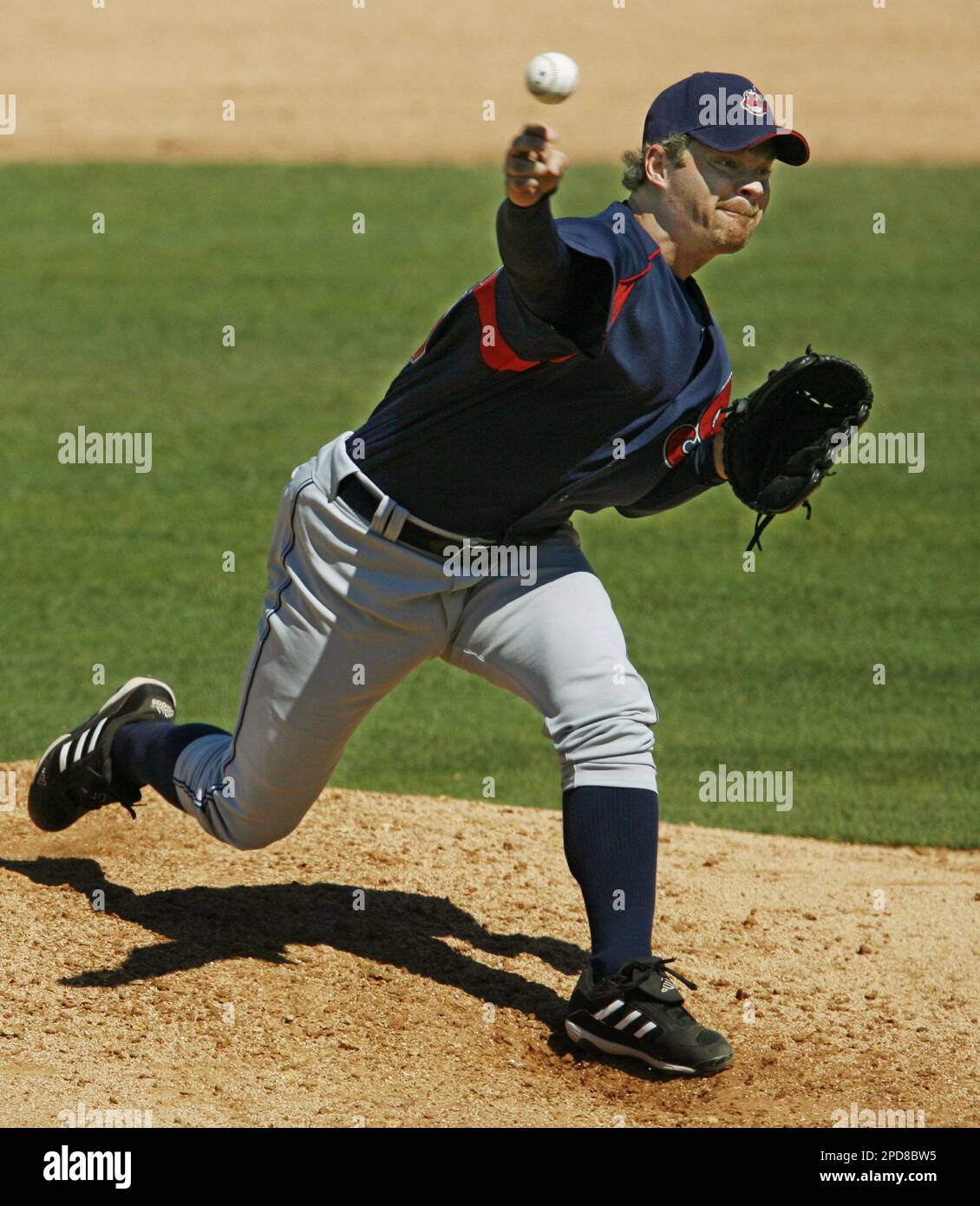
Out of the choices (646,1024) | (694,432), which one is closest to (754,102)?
(694,432)

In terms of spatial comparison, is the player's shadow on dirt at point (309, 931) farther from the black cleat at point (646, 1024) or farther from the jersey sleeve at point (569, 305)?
the jersey sleeve at point (569, 305)

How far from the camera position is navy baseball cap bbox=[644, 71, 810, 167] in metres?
3.65

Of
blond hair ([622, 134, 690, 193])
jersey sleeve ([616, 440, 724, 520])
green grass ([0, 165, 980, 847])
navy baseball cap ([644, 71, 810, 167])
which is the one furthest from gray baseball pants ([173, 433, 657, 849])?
green grass ([0, 165, 980, 847])

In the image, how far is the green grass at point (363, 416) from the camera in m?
6.52

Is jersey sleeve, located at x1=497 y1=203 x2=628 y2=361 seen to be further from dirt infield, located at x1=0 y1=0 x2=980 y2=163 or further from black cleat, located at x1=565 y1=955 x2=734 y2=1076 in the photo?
dirt infield, located at x1=0 y1=0 x2=980 y2=163

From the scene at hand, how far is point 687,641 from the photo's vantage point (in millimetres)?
7539

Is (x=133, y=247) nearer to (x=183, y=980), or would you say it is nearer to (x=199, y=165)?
(x=199, y=165)

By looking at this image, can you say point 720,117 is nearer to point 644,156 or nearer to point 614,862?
point 644,156

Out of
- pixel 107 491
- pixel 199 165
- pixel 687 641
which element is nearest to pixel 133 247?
pixel 199 165

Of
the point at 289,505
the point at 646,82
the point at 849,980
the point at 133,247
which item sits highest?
the point at 646,82

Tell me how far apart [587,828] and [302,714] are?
2.24ft

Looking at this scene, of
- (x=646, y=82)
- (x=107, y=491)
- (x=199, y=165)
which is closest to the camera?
(x=107, y=491)

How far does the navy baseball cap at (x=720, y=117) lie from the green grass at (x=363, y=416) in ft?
8.67

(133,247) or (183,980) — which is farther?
(133,247)
